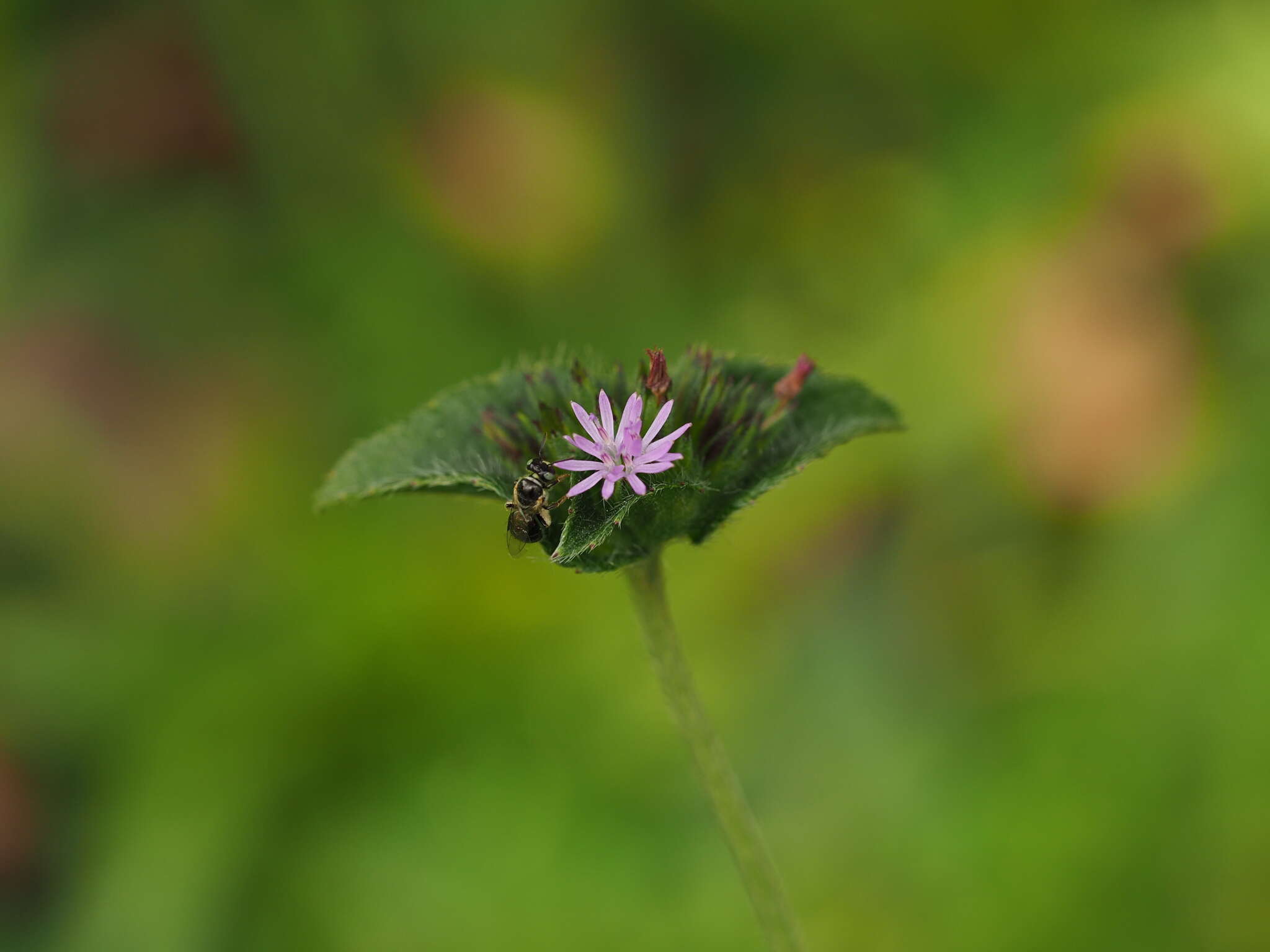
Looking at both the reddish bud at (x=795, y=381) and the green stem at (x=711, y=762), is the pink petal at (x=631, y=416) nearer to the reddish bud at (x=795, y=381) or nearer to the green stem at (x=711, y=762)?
the green stem at (x=711, y=762)

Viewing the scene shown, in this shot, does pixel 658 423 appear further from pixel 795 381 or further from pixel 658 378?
pixel 795 381

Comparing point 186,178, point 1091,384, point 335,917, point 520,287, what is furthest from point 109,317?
point 1091,384

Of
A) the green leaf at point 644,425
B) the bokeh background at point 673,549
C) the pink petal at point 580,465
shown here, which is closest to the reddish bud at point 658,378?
the green leaf at point 644,425

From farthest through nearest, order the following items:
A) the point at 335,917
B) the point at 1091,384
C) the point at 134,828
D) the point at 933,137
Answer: the point at 933,137, the point at 1091,384, the point at 134,828, the point at 335,917

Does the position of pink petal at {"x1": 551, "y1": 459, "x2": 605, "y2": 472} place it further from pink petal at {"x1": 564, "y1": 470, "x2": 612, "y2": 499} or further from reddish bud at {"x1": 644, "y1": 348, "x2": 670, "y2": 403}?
reddish bud at {"x1": 644, "y1": 348, "x2": 670, "y2": 403}

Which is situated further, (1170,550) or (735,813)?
(1170,550)

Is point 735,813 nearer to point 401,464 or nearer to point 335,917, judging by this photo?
point 401,464

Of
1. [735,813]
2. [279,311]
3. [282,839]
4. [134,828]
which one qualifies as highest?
[279,311]
